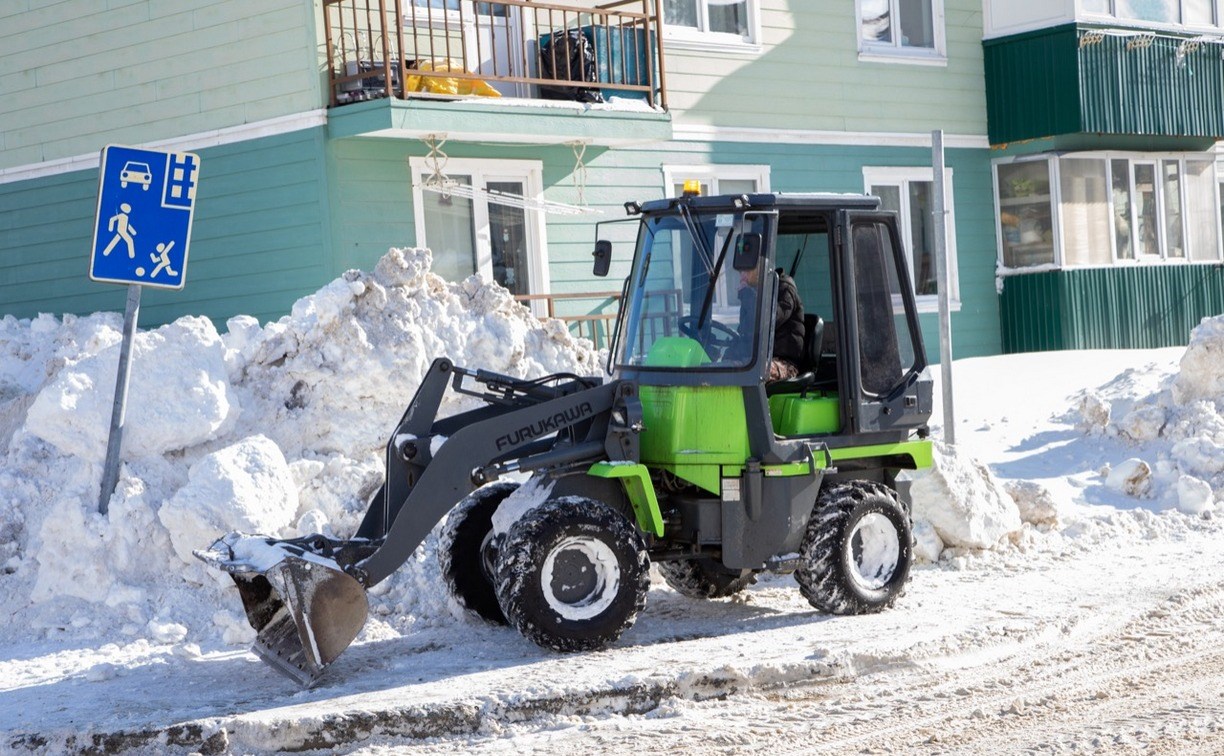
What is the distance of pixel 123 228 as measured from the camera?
983cm

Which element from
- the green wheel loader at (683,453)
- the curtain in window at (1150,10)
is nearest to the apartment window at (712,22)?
the curtain in window at (1150,10)

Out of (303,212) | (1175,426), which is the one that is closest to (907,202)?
(1175,426)

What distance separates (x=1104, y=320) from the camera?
68.5 ft

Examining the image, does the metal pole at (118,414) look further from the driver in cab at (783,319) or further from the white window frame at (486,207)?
the white window frame at (486,207)

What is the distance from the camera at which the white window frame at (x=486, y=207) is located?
15.4 metres

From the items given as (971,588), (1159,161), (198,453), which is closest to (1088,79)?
(1159,161)

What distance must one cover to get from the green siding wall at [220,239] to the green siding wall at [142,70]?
402mm

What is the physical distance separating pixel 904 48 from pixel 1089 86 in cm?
244

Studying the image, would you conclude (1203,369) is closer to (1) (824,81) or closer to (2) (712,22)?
(1) (824,81)

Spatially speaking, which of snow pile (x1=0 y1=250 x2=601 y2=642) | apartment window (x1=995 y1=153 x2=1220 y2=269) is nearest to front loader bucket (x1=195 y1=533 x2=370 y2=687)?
snow pile (x1=0 y1=250 x2=601 y2=642)

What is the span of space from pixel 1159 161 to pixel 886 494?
14.8 meters

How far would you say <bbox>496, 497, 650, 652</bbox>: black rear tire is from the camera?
773cm

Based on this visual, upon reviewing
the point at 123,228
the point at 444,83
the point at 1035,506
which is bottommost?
the point at 1035,506

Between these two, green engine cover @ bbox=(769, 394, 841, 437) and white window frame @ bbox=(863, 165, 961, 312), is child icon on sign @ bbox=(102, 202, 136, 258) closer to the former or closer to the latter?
green engine cover @ bbox=(769, 394, 841, 437)
